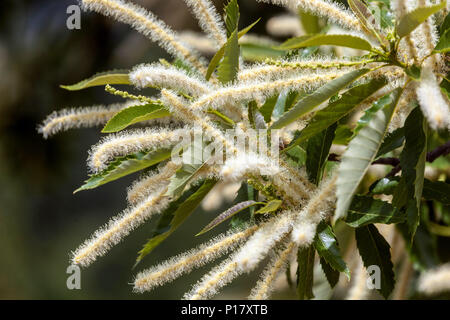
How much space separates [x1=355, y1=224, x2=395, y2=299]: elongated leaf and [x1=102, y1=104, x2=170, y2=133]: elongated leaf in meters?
0.34

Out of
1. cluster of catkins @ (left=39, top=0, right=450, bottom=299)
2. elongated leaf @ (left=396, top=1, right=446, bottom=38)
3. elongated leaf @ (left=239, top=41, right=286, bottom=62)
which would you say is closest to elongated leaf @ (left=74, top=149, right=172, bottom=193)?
cluster of catkins @ (left=39, top=0, right=450, bottom=299)

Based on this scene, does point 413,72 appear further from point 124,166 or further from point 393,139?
point 124,166

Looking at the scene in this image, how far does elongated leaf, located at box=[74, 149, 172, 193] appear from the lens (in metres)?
0.69

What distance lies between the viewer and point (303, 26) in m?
1.15

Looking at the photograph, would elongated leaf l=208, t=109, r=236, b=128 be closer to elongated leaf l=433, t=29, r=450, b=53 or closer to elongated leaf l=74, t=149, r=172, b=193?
elongated leaf l=74, t=149, r=172, b=193

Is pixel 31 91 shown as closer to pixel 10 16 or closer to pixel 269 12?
pixel 10 16

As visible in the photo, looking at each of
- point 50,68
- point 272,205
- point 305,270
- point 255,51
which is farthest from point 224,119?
point 50,68

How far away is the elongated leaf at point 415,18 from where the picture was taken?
55 cm

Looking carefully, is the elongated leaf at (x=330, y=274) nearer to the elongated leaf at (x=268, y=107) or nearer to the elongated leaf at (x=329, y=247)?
the elongated leaf at (x=329, y=247)

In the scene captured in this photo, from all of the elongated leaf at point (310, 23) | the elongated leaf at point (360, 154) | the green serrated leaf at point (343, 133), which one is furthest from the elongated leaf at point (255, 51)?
the elongated leaf at point (360, 154)

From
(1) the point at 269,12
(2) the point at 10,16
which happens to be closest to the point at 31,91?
(2) the point at 10,16

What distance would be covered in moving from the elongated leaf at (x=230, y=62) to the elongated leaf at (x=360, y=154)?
0.20 meters

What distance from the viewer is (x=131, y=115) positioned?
72 centimetres

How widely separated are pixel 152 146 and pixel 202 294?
21 centimetres
